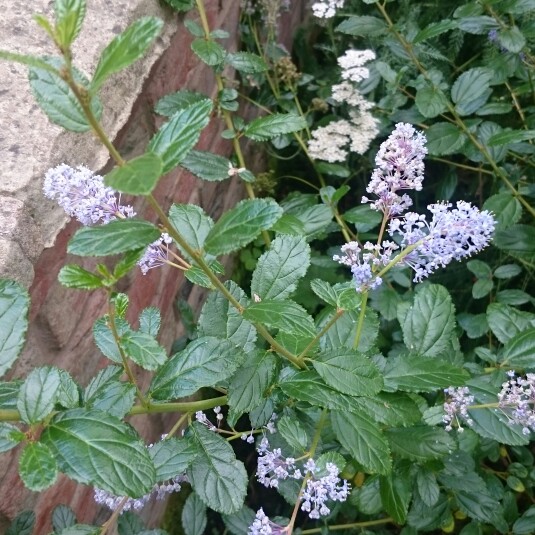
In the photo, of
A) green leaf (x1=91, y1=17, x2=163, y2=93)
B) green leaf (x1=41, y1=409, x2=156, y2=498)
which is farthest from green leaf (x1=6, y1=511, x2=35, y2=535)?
green leaf (x1=91, y1=17, x2=163, y2=93)

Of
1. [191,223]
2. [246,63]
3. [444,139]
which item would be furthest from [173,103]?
[444,139]

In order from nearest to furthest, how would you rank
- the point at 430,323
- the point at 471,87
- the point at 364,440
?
the point at 364,440, the point at 430,323, the point at 471,87

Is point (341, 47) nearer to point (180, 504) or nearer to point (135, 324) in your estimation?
point (135, 324)

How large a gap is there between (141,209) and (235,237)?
2.36 feet

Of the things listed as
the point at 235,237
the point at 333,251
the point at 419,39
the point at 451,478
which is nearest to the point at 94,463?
the point at 235,237

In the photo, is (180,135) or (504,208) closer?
(180,135)

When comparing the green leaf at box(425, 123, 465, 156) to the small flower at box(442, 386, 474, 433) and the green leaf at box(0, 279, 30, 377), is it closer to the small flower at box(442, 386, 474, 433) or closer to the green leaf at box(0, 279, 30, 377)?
the small flower at box(442, 386, 474, 433)

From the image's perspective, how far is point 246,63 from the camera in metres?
1.51

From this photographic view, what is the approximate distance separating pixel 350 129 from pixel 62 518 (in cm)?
126

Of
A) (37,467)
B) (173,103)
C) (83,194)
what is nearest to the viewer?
(37,467)

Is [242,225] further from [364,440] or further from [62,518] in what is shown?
[62,518]

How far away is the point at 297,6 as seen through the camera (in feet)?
7.63

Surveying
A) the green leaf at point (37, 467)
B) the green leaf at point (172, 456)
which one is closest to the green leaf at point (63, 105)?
the green leaf at point (37, 467)

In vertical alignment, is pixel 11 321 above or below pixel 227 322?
above
